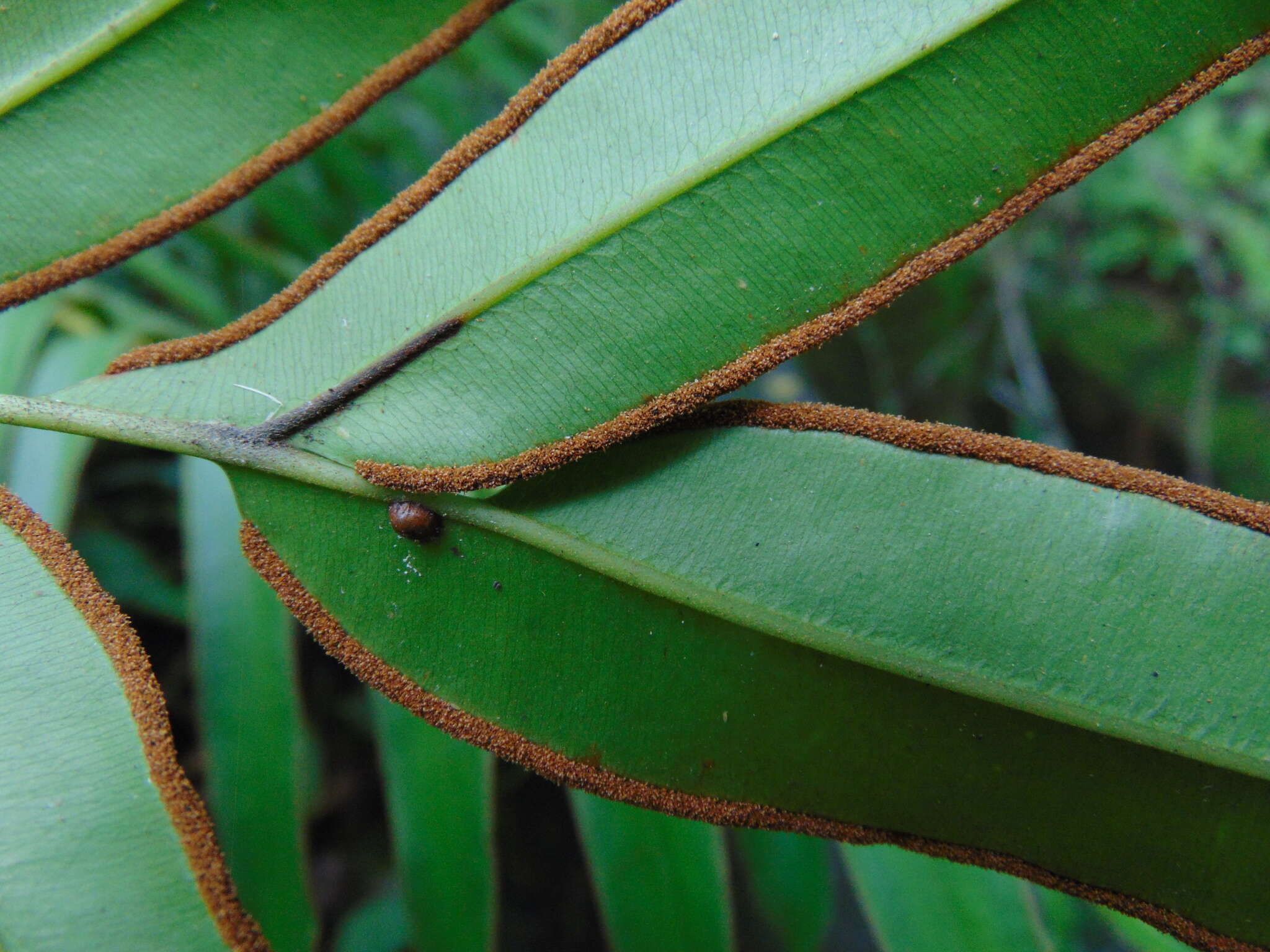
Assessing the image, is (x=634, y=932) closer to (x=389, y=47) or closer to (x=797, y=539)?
(x=797, y=539)

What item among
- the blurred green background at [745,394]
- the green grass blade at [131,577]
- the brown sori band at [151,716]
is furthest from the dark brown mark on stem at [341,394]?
the green grass blade at [131,577]

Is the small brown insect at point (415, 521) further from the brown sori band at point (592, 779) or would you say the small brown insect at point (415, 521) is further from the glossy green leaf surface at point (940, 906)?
the glossy green leaf surface at point (940, 906)

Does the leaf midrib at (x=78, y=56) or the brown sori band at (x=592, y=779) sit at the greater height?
the leaf midrib at (x=78, y=56)

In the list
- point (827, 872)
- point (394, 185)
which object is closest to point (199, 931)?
point (827, 872)

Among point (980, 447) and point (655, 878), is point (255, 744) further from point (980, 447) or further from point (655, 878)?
point (980, 447)

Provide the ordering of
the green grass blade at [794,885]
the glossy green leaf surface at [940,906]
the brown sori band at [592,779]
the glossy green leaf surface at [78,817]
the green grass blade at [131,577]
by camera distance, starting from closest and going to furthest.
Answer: the glossy green leaf surface at [78,817], the brown sori band at [592,779], the glossy green leaf surface at [940,906], the green grass blade at [794,885], the green grass blade at [131,577]

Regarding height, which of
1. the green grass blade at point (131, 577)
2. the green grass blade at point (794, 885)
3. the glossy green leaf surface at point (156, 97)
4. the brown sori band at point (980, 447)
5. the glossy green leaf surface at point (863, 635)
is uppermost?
the glossy green leaf surface at point (156, 97)

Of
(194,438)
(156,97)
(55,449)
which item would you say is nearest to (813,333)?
(194,438)
